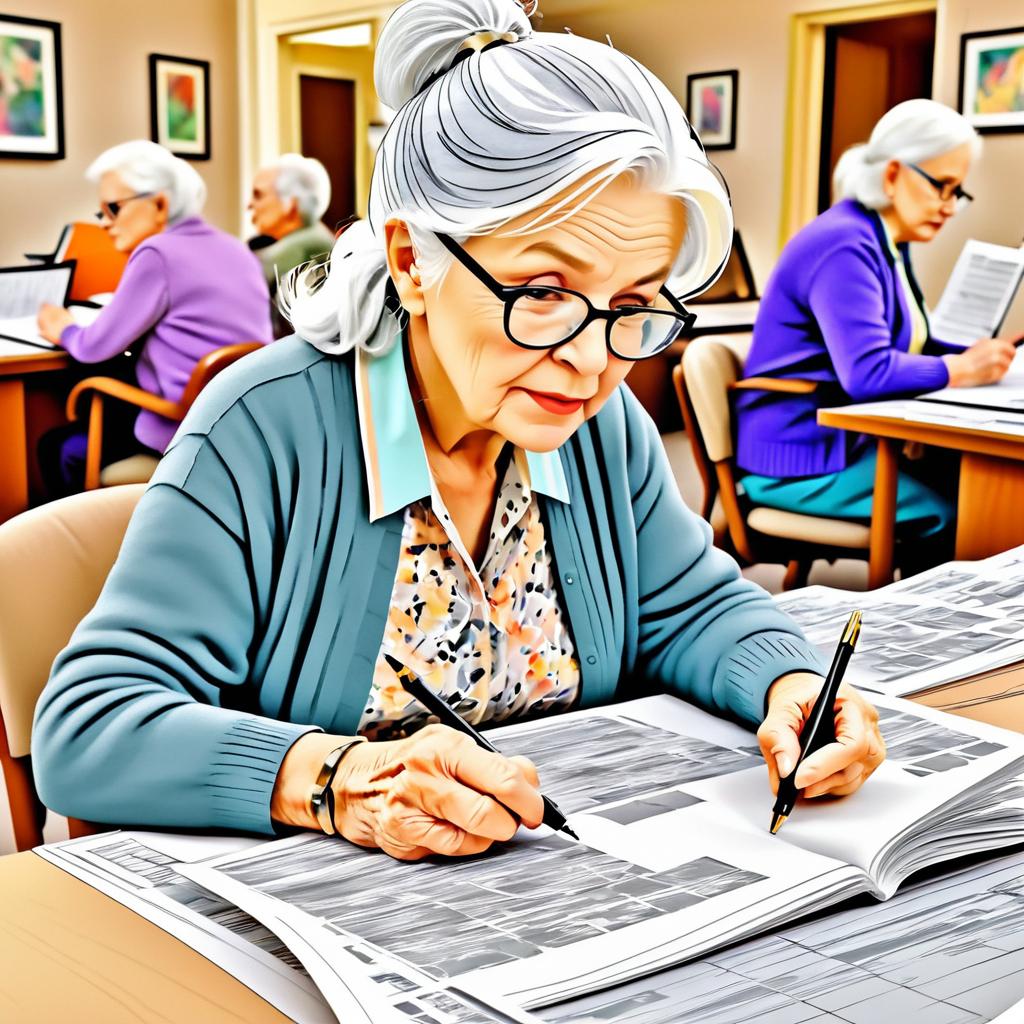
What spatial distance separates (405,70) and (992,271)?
2.91 m

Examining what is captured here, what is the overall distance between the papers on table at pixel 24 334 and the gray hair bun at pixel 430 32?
2999 mm

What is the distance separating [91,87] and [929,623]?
20.8ft

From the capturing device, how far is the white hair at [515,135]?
91 cm

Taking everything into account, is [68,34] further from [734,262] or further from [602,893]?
[602,893]

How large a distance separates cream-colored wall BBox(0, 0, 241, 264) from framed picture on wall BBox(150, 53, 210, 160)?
0.04 metres

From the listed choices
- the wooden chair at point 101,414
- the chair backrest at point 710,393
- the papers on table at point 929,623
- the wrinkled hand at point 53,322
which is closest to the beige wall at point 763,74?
the chair backrest at point 710,393

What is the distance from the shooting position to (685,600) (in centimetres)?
129

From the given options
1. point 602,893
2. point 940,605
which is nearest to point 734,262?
point 940,605

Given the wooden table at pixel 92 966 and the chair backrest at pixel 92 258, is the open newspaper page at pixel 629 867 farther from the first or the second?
the chair backrest at pixel 92 258

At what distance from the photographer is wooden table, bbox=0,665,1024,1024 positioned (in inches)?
26.6

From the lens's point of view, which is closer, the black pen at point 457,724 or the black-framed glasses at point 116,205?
the black pen at point 457,724

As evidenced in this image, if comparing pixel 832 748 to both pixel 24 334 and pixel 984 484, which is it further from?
pixel 24 334

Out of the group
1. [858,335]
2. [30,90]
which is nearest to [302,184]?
[30,90]

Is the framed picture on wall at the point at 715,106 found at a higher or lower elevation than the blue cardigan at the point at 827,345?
higher
